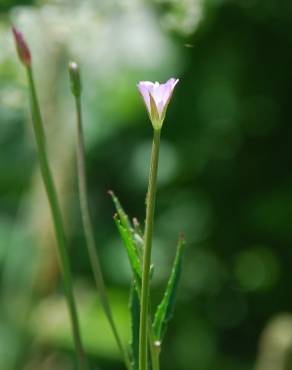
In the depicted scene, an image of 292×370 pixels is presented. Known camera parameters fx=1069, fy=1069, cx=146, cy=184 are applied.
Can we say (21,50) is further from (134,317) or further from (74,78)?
(134,317)

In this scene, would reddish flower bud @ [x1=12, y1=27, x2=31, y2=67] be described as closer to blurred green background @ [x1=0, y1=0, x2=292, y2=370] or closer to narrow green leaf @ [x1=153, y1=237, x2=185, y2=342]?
narrow green leaf @ [x1=153, y1=237, x2=185, y2=342]

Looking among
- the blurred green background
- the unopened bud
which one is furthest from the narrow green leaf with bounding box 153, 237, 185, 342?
the blurred green background

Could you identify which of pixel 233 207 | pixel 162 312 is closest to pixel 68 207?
pixel 233 207

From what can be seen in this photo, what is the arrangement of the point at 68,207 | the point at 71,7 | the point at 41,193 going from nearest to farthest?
the point at 71,7 → the point at 41,193 → the point at 68,207

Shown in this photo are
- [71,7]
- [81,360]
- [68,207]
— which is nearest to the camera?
[81,360]

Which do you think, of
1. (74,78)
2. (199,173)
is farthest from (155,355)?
(199,173)

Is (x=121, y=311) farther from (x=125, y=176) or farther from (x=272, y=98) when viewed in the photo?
(x=272, y=98)

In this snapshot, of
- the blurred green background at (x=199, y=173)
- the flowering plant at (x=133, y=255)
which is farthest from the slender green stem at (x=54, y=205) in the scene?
the blurred green background at (x=199, y=173)

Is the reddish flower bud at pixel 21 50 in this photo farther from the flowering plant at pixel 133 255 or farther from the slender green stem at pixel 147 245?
the slender green stem at pixel 147 245
